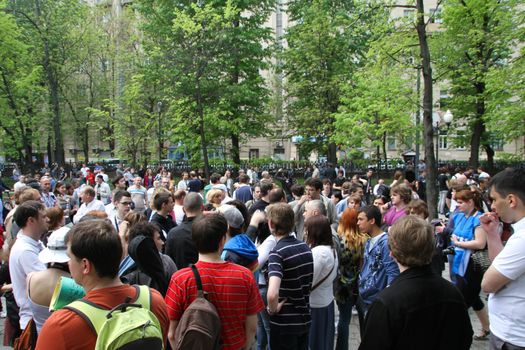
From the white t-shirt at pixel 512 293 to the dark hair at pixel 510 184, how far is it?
0.21 metres

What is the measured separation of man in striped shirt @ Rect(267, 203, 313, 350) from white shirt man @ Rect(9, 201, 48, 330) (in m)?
2.19

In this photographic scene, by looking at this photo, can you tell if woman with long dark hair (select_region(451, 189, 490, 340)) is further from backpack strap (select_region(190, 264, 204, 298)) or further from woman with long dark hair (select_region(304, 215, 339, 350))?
backpack strap (select_region(190, 264, 204, 298))

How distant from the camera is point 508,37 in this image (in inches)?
682

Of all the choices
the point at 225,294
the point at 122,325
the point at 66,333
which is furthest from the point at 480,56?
the point at 66,333

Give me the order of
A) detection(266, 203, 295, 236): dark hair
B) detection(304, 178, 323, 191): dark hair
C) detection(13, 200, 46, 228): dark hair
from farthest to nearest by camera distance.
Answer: detection(304, 178, 323, 191): dark hair < detection(13, 200, 46, 228): dark hair < detection(266, 203, 295, 236): dark hair

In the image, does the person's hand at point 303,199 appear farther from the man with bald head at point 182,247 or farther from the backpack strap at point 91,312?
the backpack strap at point 91,312

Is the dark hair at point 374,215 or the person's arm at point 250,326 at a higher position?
the dark hair at point 374,215

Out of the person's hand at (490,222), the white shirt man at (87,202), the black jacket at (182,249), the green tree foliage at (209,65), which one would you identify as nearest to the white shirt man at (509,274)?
the person's hand at (490,222)

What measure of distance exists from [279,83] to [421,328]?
44.0 m

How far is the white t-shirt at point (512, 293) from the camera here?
2.88 m

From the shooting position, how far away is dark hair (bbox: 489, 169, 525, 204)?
9.97 ft

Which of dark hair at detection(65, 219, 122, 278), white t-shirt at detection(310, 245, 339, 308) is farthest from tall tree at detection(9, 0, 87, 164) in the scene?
dark hair at detection(65, 219, 122, 278)

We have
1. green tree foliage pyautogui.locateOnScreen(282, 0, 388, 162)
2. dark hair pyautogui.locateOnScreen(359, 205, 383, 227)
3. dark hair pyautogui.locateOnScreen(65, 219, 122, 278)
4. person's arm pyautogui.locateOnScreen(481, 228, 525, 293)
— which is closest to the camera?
dark hair pyautogui.locateOnScreen(65, 219, 122, 278)

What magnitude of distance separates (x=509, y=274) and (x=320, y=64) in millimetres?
25877
